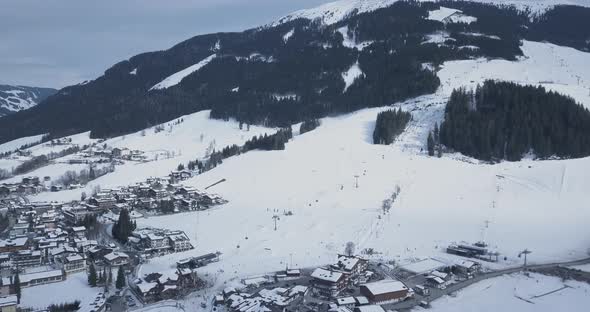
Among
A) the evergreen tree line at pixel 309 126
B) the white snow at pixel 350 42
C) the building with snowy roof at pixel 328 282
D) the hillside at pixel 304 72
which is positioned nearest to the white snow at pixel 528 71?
the hillside at pixel 304 72

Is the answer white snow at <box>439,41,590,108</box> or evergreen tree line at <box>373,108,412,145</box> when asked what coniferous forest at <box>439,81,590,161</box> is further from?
white snow at <box>439,41,590,108</box>

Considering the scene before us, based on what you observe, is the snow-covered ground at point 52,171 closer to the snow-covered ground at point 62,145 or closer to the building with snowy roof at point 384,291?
the snow-covered ground at point 62,145

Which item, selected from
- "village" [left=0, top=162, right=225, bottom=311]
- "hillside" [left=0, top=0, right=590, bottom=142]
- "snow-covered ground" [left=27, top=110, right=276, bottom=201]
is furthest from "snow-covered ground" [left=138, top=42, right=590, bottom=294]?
"hillside" [left=0, top=0, right=590, bottom=142]

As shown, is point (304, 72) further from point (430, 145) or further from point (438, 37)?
point (430, 145)

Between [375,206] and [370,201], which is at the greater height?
[370,201]

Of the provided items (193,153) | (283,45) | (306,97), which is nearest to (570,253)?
(193,153)

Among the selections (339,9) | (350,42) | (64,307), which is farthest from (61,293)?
(339,9)
